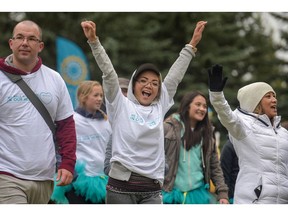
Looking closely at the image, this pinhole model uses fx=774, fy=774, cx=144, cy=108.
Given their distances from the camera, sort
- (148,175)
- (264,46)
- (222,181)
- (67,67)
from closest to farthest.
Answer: (148,175) < (222,181) < (67,67) < (264,46)

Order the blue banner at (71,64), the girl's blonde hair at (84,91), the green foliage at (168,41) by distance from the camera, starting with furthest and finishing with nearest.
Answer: the green foliage at (168,41) < the blue banner at (71,64) < the girl's blonde hair at (84,91)

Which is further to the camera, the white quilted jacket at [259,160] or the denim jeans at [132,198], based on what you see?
the white quilted jacket at [259,160]

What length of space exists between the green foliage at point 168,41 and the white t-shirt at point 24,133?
18.2 metres

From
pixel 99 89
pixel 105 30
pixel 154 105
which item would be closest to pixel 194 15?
pixel 105 30

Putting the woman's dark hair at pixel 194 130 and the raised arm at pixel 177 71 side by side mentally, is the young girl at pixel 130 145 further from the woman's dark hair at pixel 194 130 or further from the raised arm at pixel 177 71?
the woman's dark hair at pixel 194 130

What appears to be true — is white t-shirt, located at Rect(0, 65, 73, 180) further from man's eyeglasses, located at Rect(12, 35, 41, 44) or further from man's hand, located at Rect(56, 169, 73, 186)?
man's eyeglasses, located at Rect(12, 35, 41, 44)

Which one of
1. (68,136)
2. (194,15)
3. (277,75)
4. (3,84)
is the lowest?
(68,136)

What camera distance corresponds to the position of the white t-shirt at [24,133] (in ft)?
20.8

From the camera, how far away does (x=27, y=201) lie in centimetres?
639

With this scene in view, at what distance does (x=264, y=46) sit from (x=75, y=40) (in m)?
7.17

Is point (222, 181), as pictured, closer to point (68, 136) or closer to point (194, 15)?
point (68, 136)

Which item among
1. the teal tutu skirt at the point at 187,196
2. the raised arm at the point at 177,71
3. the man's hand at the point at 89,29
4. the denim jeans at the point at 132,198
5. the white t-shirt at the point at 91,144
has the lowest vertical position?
the teal tutu skirt at the point at 187,196

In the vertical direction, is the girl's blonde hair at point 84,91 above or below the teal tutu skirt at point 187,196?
above

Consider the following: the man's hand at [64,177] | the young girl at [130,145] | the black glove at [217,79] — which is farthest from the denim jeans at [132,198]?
the black glove at [217,79]
